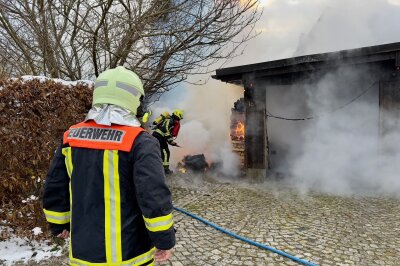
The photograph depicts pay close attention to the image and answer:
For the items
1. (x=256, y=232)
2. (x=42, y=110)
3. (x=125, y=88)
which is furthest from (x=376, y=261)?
(x=42, y=110)

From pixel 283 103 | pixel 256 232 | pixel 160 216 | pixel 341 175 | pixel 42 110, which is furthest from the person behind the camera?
pixel 283 103

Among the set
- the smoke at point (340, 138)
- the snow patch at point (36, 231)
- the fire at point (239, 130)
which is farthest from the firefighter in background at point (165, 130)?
the snow patch at point (36, 231)

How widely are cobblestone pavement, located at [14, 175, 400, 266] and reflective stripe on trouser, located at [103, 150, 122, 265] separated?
250 centimetres

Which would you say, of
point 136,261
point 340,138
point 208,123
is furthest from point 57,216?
point 208,123

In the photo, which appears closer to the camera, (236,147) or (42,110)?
(42,110)

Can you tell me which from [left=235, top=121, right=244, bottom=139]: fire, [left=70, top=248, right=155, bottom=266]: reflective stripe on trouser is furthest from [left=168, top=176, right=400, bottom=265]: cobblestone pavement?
[left=235, top=121, right=244, bottom=139]: fire

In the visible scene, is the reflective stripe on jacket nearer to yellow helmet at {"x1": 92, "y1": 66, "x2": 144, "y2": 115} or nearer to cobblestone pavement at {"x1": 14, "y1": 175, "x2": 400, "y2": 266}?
yellow helmet at {"x1": 92, "y1": 66, "x2": 144, "y2": 115}

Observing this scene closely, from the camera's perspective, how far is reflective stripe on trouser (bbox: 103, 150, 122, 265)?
2035 millimetres

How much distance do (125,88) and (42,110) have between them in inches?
137

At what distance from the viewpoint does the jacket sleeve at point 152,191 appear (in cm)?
196

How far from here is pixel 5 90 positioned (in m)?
4.71

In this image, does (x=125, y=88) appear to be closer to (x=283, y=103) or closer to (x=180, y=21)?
(x=180, y=21)

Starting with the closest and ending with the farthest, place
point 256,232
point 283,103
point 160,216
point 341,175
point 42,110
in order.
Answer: point 160,216
point 42,110
point 256,232
point 341,175
point 283,103

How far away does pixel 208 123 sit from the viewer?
50.1 ft
